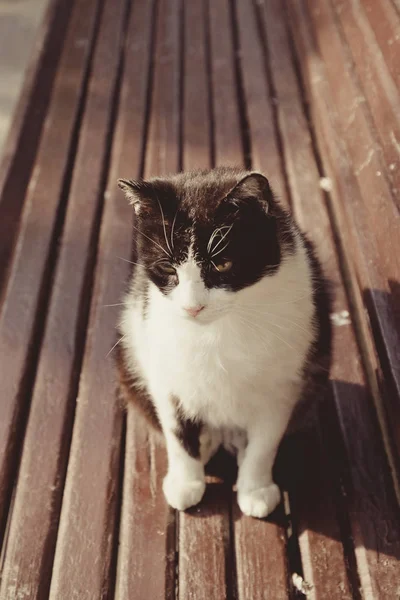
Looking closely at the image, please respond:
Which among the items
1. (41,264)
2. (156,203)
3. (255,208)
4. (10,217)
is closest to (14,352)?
(41,264)

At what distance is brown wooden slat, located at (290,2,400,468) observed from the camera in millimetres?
1182

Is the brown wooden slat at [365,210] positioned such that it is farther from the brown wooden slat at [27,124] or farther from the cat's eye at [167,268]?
the brown wooden slat at [27,124]

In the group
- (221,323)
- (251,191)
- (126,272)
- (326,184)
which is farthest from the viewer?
(326,184)

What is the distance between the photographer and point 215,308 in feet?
3.07

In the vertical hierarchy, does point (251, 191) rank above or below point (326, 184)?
below

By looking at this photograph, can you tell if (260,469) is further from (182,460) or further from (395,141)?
(395,141)

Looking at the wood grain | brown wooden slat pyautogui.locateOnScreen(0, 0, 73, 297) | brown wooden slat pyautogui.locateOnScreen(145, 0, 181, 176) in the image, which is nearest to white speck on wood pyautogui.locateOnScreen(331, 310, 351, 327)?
the wood grain

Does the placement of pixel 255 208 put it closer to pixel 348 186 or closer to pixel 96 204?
pixel 348 186

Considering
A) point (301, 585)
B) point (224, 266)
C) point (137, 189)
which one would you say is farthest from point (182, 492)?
point (137, 189)

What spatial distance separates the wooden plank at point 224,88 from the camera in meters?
1.93

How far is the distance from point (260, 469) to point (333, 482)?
17 centimetres

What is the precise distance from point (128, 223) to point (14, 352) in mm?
544

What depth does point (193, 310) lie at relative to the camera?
922 mm

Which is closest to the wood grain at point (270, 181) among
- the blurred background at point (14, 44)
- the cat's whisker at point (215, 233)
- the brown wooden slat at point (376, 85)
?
the brown wooden slat at point (376, 85)
